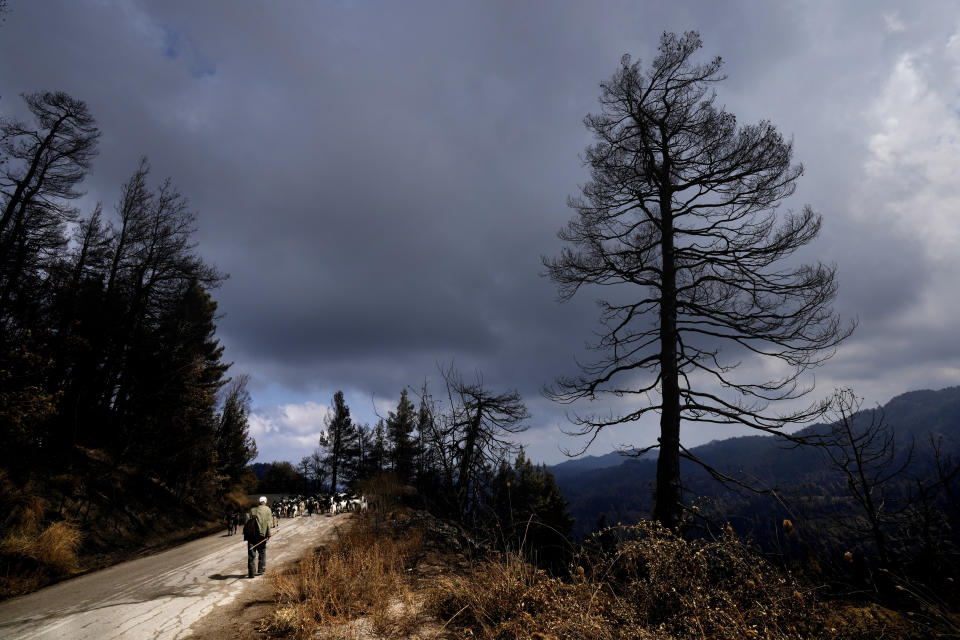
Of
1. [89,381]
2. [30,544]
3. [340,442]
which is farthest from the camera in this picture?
[340,442]

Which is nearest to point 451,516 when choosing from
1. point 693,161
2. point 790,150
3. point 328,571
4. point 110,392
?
point 328,571

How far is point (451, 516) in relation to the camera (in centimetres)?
1017

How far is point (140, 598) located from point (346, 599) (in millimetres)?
4759

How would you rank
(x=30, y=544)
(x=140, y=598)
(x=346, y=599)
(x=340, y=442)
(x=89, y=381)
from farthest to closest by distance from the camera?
(x=340, y=442) → (x=89, y=381) → (x=30, y=544) → (x=140, y=598) → (x=346, y=599)

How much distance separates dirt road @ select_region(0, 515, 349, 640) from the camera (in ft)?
18.1

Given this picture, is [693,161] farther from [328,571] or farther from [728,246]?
[328,571]

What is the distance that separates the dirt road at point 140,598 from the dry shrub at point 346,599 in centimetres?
133

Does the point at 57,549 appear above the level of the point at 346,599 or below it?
below

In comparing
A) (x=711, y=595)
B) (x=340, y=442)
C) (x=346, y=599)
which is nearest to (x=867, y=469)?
(x=711, y=595)

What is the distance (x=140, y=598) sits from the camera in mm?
6824

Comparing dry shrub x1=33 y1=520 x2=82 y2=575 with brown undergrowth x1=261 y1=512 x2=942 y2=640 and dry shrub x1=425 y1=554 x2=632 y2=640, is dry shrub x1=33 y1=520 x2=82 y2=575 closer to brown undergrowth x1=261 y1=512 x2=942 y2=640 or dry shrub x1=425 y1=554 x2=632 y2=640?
brown undergrowth x1=261 y1=512 x2=942 y2=640

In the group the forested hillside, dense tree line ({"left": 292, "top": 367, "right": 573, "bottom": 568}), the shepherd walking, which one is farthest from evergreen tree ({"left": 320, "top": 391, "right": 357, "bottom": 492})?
the shepherd walking

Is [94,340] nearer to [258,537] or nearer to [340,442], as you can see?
[258,537]

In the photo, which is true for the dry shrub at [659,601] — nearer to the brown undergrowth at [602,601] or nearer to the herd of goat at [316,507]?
the brown undergrowth at [602,601]
